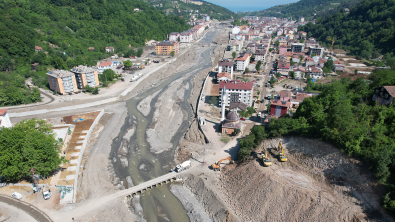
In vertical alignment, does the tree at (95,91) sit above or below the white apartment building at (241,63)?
below

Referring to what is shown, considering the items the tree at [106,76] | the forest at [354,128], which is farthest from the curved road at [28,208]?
the tree at [106,76]

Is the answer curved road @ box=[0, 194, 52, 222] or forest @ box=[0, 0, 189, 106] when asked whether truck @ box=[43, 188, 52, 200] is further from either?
forest @ box=[0, 0, 189, 106]

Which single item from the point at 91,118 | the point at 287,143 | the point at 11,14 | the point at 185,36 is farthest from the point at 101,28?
the point at 287,143

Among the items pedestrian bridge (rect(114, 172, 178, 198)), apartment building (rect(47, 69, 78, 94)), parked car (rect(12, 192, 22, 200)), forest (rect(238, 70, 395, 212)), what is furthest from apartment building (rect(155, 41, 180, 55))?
parked car (rect(12, 192, 22, 200))

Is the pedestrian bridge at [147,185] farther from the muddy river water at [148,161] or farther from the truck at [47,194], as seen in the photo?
the truck at [47,194]

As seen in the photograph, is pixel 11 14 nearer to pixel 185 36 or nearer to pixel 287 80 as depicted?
pixel 185 36

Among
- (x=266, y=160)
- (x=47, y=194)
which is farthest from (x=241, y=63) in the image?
(x=47, y=194)
